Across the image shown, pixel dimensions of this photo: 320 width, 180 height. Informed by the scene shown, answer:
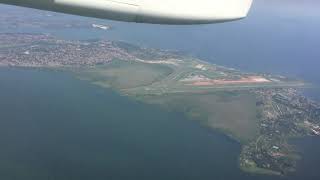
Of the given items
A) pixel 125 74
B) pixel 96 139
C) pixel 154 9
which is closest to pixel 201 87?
pixel 125 74

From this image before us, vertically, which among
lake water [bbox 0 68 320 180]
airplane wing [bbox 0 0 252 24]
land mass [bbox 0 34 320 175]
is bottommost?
lake water [bbox 0 68 320 180]

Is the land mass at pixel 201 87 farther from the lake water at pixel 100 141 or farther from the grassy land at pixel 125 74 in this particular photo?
the lake water at pixel 100 141

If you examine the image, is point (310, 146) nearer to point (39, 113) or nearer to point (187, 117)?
point (187, 117)

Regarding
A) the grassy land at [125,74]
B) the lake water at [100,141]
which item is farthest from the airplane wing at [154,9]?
the grassy land at [125,74]

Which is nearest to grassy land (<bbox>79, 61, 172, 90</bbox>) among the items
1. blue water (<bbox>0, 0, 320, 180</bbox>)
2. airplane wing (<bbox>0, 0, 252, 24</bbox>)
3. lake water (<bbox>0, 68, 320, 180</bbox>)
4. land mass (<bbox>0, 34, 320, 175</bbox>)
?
land mass (<bbox>0, 34, 320, 175</bbox>)

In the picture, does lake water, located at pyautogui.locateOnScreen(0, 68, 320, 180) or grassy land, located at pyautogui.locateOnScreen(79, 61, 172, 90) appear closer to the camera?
lake water, located at pyautogui.locateOnScreen(0, 68, 320, 180)

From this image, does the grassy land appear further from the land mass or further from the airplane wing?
the airplane wing
